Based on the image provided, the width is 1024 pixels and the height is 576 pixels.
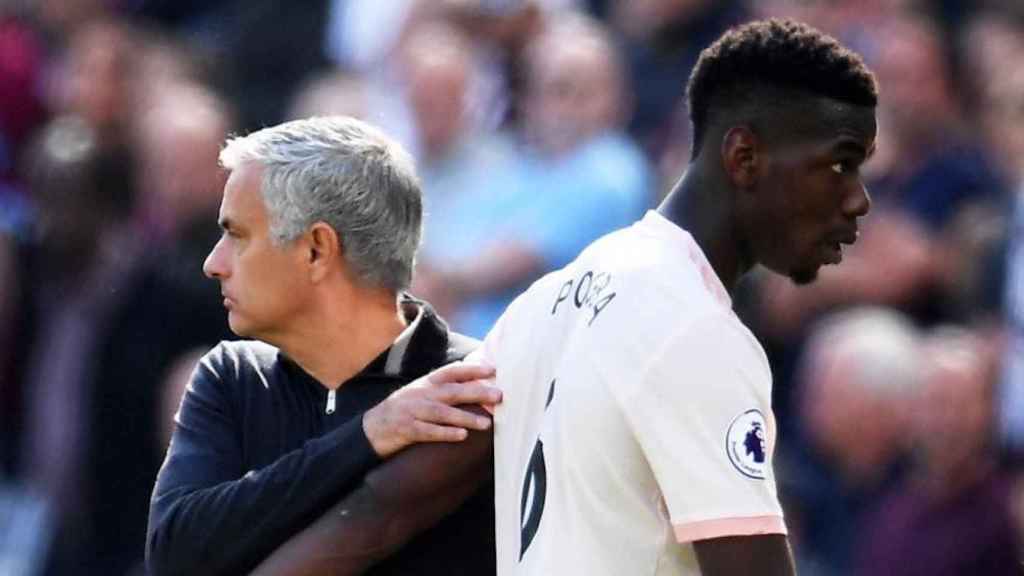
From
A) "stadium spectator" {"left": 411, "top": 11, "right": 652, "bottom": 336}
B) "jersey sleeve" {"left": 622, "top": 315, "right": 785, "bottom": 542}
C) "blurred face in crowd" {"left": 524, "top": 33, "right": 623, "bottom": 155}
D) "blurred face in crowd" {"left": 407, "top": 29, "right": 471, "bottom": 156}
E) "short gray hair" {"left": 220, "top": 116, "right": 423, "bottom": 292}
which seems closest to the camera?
"jersey sleeve" {"left": 622, "top": 315, "right": 785, "bottom": 542}

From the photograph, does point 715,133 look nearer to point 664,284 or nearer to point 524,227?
point 664,284

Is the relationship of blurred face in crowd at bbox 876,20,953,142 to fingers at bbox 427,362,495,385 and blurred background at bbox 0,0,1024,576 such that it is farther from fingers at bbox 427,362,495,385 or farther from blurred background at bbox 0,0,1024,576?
fingers at bbox 427,362,495,385

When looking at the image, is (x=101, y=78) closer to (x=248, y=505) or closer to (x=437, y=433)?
(x=248, y=505)

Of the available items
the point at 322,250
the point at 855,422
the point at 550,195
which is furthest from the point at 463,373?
the point at 550,195

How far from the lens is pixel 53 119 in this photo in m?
9.77

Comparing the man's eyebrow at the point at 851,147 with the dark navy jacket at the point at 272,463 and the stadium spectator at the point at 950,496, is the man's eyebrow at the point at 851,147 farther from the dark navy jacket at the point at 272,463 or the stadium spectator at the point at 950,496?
the stadium spectator at the point at 950,496

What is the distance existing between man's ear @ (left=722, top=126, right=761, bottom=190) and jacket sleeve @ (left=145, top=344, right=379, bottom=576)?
2.51 ft

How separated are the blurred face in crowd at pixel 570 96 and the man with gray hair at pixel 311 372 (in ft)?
12.2

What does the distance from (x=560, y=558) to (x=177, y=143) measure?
5.16 metres

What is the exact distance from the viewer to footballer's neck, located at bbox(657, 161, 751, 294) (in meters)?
3.98

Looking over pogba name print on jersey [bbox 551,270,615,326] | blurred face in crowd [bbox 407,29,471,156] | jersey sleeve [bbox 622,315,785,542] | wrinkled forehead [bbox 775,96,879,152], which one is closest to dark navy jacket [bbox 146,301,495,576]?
pogba name print on jersey [bbox 551,270,615,326]

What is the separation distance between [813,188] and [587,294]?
1.31ft

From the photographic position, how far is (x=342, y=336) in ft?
14.4

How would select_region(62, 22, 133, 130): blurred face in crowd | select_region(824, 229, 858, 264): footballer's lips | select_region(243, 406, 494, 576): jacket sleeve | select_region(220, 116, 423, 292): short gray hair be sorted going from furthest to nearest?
select_region(62, 22, 133, 130): blurred face in crowd → select_region(220, 116, 423, 292): short gray hair → select_region(243, 406, 494, 576): jacket sleeve → select_region(824, 229, 858, 264): footballer's lips
